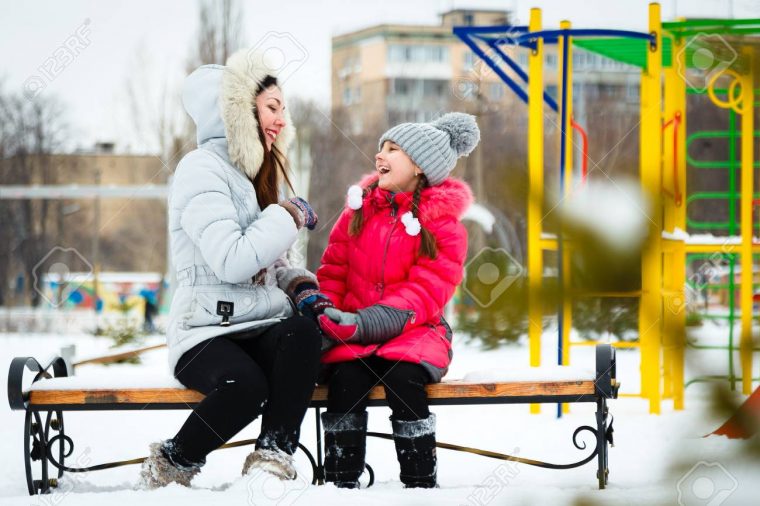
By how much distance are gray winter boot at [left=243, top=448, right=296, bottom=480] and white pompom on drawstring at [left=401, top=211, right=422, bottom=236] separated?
2.81ft

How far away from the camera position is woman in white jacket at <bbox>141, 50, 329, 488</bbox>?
280cm

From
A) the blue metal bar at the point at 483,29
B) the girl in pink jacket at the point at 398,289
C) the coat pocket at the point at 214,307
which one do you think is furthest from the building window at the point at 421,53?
the coat pocket at the point at 214,307

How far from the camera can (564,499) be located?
657 mm

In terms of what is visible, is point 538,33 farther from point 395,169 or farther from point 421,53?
point 421,53

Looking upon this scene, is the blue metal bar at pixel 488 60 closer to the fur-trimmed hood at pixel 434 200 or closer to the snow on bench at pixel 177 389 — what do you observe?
the fur-trimmed hood at pixel 434 200

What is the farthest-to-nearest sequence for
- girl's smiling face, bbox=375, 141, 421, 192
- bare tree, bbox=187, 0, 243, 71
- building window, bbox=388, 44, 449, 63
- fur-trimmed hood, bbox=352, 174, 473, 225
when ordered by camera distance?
building window, bbox=388, 44, 449, 63, bare tree, bbox=187, 0, 243, 71, girl's smiling face, bbox=375, 141, 421, 192, fur-trimmed hood, bbox=352, 174, 473, 225

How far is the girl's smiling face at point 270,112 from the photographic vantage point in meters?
3.16

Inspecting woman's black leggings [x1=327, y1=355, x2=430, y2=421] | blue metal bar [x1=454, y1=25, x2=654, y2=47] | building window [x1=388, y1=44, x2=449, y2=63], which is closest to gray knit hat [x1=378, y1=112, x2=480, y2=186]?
woman's black leggings [x1=327, y1=355, x2=430, y2=421]

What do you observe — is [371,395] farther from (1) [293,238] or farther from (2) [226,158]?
(2) [226,158]

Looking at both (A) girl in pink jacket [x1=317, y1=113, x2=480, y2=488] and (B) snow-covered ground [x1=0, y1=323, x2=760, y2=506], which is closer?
(B) snow-covered ground [x1=0, y1=323, x2=760, y2=506]

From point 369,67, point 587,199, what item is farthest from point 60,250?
point 587,199

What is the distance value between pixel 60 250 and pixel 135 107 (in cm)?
449

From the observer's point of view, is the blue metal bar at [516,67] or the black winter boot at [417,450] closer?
the black winter boot at [417,450]

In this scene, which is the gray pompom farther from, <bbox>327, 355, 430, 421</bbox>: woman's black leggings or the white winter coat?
<bbox>327, 355, 430, 421</bbox>: woman's black leggings
